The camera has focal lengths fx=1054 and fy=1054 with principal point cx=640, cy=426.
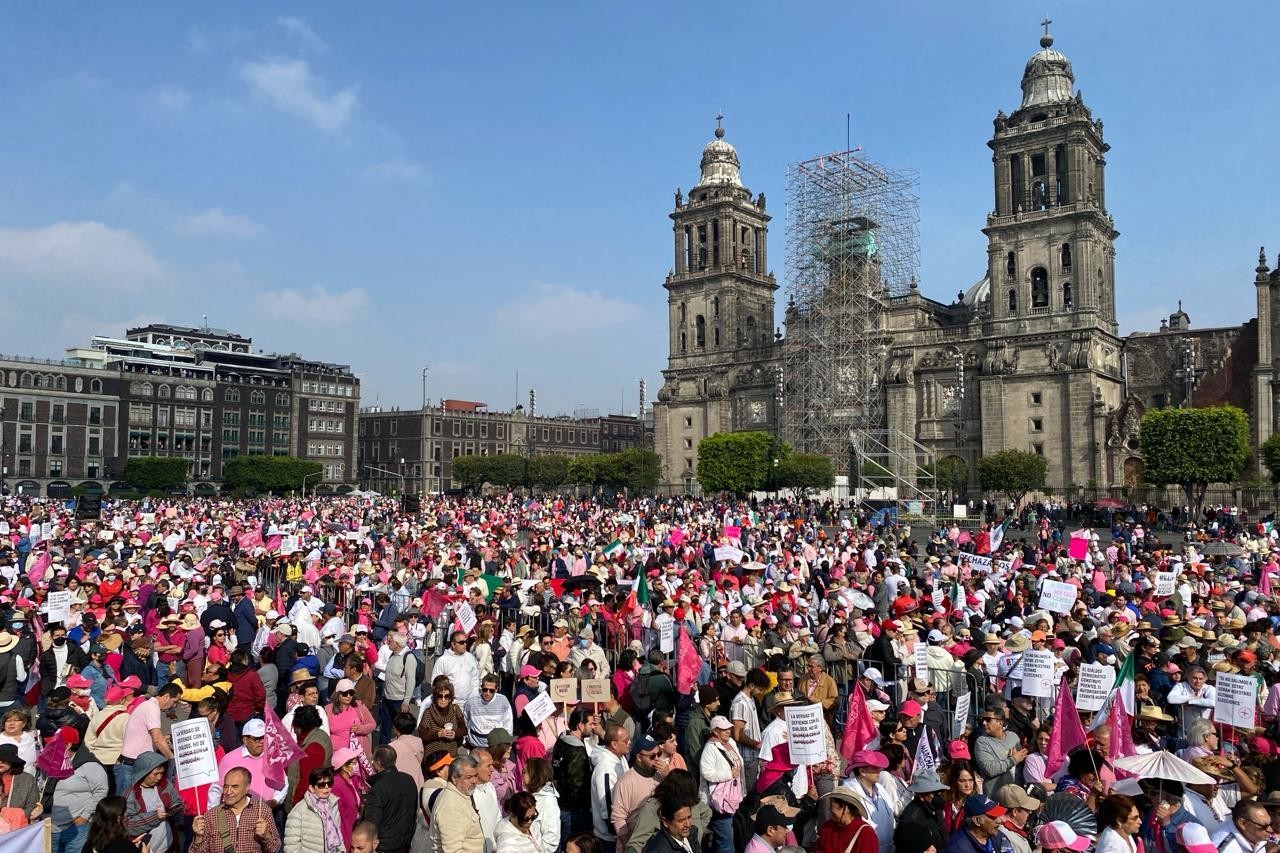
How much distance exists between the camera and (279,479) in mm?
97250

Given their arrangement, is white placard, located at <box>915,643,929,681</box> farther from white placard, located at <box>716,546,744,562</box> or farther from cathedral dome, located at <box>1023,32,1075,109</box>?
cathedral dome, located at <box>1023,32,1075,109</box>

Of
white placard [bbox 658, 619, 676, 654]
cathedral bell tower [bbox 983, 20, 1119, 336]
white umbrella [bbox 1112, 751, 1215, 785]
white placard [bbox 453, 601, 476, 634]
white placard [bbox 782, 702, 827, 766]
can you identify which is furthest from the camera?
cathedral bell tower [bbox 983, 20, 1119, 336]

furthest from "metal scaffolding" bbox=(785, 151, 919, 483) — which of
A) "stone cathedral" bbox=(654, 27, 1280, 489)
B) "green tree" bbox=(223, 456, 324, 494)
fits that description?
"green tree" bbox=(223, 456, 324, 494)

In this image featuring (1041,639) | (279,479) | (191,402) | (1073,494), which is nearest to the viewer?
(1041,639)

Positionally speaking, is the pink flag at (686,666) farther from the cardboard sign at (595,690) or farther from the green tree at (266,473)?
the green tree at (266,473)

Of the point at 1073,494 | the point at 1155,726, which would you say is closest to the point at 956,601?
the point at 1155,726

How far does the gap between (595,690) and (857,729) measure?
8.47 feet

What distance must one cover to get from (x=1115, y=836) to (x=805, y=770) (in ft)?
8.47

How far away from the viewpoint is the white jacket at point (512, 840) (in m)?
6.66

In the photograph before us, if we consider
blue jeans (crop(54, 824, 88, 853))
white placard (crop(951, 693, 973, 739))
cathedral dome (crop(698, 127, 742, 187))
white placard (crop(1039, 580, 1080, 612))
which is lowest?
blue jeans (crop(54, 824, 88, 853))

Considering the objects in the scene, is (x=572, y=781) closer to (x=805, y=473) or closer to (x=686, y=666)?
(x=686, y=666)

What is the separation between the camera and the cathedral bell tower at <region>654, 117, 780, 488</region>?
8312 centimetres

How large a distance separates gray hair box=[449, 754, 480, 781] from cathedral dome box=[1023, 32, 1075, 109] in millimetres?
70772

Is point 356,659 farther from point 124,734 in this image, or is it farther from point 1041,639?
point 1041,639
